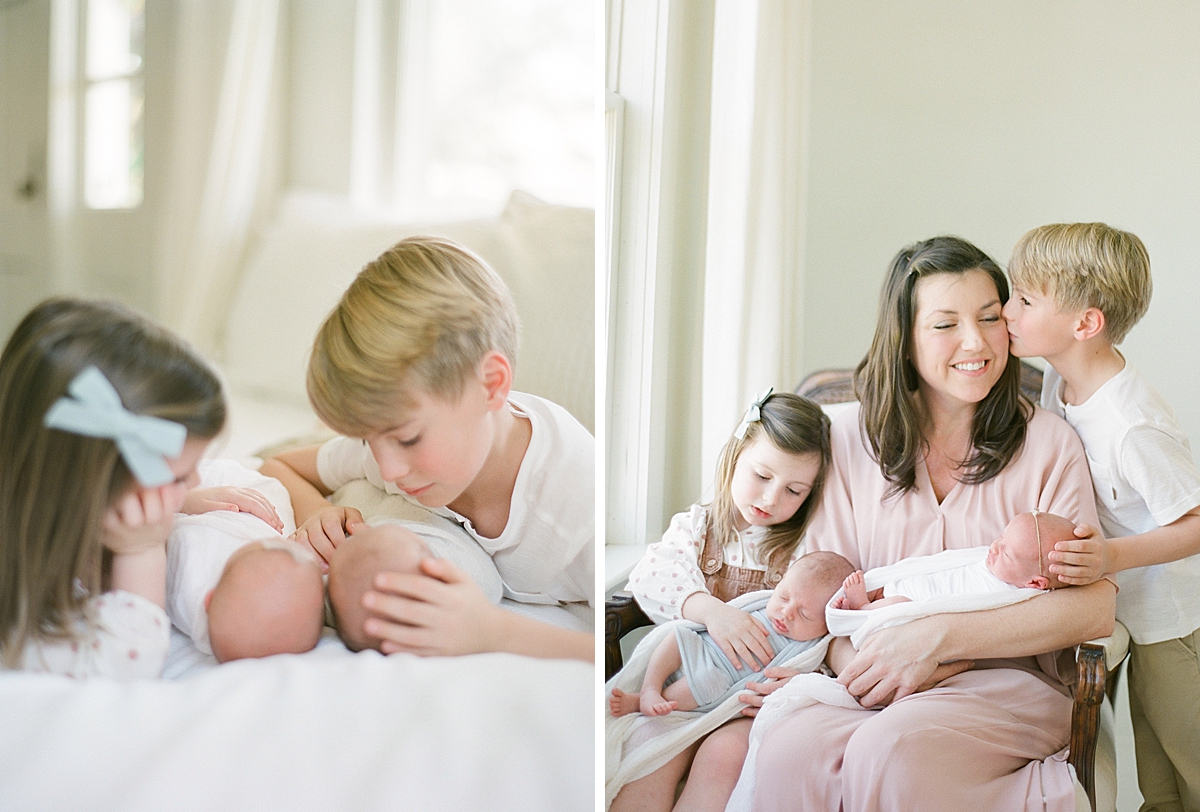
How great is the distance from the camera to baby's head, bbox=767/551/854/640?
163 cm

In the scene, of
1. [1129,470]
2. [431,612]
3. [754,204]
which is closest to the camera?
[431,612]

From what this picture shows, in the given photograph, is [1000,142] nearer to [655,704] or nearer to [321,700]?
[655,704]

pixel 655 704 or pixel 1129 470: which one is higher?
pixel 1129 470

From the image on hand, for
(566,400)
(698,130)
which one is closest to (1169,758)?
(566,400)

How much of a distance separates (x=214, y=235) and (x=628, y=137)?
0.85 meters

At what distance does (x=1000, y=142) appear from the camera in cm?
169

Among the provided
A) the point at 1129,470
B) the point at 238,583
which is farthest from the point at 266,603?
the point at 1129,470

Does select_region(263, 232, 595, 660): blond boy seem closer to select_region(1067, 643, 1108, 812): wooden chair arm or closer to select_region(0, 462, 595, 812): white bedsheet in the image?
select_region(0, 462, 595, 812): white bedsheet

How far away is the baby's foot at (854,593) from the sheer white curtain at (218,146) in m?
1.13

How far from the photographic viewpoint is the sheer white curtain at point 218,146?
1.41m

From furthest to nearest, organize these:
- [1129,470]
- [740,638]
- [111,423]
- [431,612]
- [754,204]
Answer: [754,204] → [740,638] → [1129,470] → [431,612] → [111,423]

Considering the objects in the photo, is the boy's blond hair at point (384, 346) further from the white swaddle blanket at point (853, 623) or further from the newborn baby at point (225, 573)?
the white swaddle blanket at point (853, 623)

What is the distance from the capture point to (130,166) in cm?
141

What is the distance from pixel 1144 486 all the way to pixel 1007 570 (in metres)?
0.27
